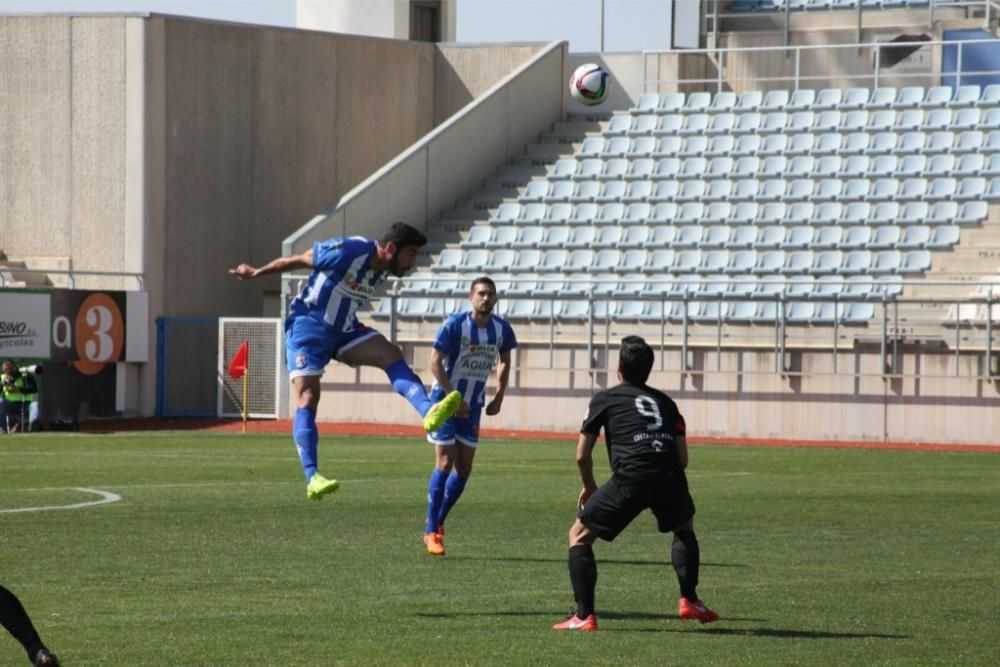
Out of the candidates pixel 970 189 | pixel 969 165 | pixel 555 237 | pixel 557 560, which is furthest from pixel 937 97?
pixel 557 560

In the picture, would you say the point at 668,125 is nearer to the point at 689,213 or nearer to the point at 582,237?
the point at 689,213

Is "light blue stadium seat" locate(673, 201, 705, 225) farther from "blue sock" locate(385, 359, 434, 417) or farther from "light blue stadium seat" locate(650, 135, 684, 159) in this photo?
"blue sock" locate(385, 359, 434, 417)

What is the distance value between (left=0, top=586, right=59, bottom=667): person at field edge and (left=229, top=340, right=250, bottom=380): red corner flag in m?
25.2

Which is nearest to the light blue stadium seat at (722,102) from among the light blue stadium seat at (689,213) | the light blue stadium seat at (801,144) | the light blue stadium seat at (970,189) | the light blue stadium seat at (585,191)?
the light blue stadium seat at (801,144)

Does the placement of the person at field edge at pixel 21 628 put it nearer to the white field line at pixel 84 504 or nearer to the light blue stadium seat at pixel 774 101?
the white field line at pixel 84 504

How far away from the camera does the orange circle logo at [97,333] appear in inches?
1357

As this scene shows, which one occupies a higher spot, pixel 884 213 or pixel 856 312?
pixel 884 213

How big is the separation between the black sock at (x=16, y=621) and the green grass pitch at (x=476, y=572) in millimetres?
936

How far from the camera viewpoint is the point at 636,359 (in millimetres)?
9297

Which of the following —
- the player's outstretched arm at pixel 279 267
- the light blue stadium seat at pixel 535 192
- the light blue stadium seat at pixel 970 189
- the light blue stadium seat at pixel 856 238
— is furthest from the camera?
the light blue stadium seat at pixel 535 192

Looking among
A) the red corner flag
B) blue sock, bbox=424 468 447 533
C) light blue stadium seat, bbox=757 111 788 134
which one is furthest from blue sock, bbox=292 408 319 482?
light blue stadium seat, bbox=757 111 788 134

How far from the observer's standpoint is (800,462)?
23984 millimetres

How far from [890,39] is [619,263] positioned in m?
11.2

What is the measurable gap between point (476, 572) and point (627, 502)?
2873 millimetres
